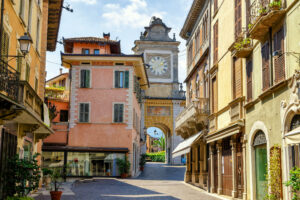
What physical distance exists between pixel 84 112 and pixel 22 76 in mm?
19375

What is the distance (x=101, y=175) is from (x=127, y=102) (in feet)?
21.2

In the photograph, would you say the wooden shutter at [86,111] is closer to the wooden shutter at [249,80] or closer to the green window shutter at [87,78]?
the green window shutter at [87,78]

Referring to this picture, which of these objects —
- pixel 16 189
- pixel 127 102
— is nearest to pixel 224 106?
pixel 16 189

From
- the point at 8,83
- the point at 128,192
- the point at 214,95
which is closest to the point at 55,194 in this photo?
the point at 8,83

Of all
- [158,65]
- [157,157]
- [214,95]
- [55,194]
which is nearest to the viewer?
[55,194]

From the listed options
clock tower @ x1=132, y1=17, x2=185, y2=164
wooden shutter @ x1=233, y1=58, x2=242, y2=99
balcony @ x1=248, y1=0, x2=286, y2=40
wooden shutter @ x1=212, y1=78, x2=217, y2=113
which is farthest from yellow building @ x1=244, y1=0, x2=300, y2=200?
clock tower @ x1=132, y1=17, x2=185, y2=164

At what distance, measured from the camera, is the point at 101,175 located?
113ft

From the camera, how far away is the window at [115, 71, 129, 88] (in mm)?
36250

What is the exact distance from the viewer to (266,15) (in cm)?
1285

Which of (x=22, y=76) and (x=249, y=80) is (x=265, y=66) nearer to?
(x=249, y=80)

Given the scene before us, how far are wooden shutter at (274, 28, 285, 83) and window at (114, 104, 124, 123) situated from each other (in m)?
23.7

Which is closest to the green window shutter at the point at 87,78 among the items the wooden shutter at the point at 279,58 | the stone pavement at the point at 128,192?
the stone pavement at the point at 128,192

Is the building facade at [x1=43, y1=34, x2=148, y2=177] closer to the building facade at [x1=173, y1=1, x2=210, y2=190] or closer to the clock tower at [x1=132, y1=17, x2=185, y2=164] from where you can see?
the building facade at [x1=173, y1=1, x2=210, y2=190]

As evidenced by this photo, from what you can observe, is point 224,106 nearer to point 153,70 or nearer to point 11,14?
point 11,14
